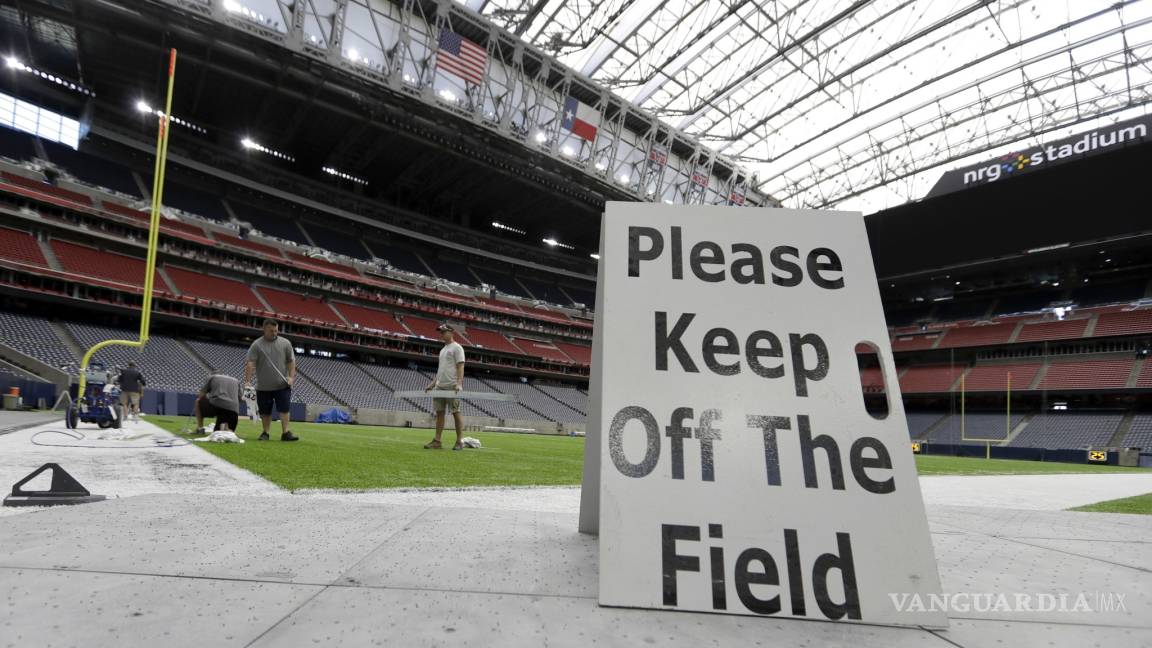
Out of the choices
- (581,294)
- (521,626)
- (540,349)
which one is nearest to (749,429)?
(521,626)

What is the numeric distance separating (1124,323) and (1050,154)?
12582mm

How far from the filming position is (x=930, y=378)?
36.3 meters

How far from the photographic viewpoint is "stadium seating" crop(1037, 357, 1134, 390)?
2858 cm

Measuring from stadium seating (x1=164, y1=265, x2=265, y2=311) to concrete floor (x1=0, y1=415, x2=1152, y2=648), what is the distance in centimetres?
2917

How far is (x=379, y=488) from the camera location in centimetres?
355

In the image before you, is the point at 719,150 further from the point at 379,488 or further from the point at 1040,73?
the point at 379,488

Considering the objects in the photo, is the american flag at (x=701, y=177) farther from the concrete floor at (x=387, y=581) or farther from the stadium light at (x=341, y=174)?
the concrete floor at (x=387, y=581)

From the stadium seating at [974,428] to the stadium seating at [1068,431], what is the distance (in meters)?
0.91

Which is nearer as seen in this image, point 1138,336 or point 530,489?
point 530,489

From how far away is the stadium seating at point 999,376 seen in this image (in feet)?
104

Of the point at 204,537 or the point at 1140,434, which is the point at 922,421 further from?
the point at 204,537

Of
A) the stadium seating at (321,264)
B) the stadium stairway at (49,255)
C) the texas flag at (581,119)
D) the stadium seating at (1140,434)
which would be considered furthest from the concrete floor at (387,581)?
the stadium seating at (321,264)

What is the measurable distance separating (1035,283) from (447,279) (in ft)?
133

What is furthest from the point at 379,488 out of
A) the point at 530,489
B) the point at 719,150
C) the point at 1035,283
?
the point at 1035,283
